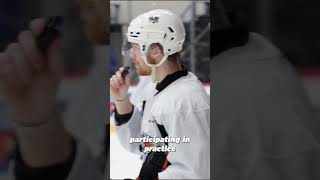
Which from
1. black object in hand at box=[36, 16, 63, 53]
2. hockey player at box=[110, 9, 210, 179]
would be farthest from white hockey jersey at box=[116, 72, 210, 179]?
black object in hand at box=[36, 16, 63, 53]

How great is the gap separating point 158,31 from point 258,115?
632 mm

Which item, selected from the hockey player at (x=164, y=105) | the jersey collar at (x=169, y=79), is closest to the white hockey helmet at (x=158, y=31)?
the hockey player at (x=164, y=105)

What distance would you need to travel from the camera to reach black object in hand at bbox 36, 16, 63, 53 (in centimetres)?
173

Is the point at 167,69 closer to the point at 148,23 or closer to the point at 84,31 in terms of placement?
the point at 148,23

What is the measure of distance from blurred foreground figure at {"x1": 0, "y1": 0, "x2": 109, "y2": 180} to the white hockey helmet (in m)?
0.15

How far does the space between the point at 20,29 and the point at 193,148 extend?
1.03m

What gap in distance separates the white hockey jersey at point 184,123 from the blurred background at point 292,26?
0.39m

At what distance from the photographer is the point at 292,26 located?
1.70 m

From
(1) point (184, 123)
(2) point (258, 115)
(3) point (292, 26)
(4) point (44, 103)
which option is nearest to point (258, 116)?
(2) point (258, 115)

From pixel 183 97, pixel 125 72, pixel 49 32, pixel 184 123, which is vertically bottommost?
pixel 184 123

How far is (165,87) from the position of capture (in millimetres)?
1758

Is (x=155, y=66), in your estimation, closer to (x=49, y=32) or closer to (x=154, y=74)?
(x=154, y=74)

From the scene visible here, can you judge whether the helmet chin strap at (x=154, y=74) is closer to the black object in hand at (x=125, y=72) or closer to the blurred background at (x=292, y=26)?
the black object in hand at (x=125, y=72)

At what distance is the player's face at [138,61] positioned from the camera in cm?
175
